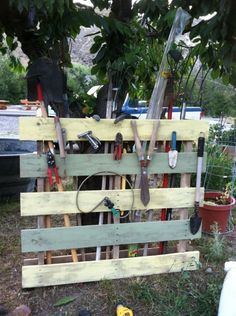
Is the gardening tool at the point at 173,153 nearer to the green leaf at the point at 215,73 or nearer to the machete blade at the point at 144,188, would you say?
the machete blade at the point at 144,188

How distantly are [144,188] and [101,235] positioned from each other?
0.50 metres

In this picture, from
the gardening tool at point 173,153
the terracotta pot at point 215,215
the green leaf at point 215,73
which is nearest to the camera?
the gardening tool at point 173,153

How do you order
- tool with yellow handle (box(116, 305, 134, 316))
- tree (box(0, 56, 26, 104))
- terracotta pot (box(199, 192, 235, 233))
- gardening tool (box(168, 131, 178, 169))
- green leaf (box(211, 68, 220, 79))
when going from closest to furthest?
tool with yellow handle (box(116, 305, 134, 316)) < gardening tool (box(168, 131, 178, 169)) < green leaf (box(211, 68, 220, 79)) < terracotta pot (box(199, 192, 235, 233)) < tree (box(0, 56, 26, 104))

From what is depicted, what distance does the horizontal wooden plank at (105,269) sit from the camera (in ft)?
9.37

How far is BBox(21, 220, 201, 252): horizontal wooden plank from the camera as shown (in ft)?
9.05

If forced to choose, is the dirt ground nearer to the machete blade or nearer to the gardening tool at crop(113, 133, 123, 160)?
the machete blade

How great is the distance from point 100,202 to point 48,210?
1.30 feet

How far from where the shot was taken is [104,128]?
2826mm

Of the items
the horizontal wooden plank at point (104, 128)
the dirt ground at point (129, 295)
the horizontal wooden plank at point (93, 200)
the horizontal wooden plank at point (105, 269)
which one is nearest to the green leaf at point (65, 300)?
the dirt ground at point (129, 295)

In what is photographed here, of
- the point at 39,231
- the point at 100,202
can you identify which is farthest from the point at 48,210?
the point at 100,202

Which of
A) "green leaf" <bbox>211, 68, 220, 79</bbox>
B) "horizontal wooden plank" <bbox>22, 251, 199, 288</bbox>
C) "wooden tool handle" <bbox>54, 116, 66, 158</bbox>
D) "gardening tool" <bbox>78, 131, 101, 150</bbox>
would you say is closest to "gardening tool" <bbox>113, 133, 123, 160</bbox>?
"gardening tool" <bbox>78, 131, 101, 150</bbox>

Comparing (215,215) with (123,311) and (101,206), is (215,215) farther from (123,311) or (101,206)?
(123,311)

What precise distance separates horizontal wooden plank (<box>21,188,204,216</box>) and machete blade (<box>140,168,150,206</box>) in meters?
0.04

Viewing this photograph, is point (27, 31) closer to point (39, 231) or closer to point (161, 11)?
point (161, 11)
